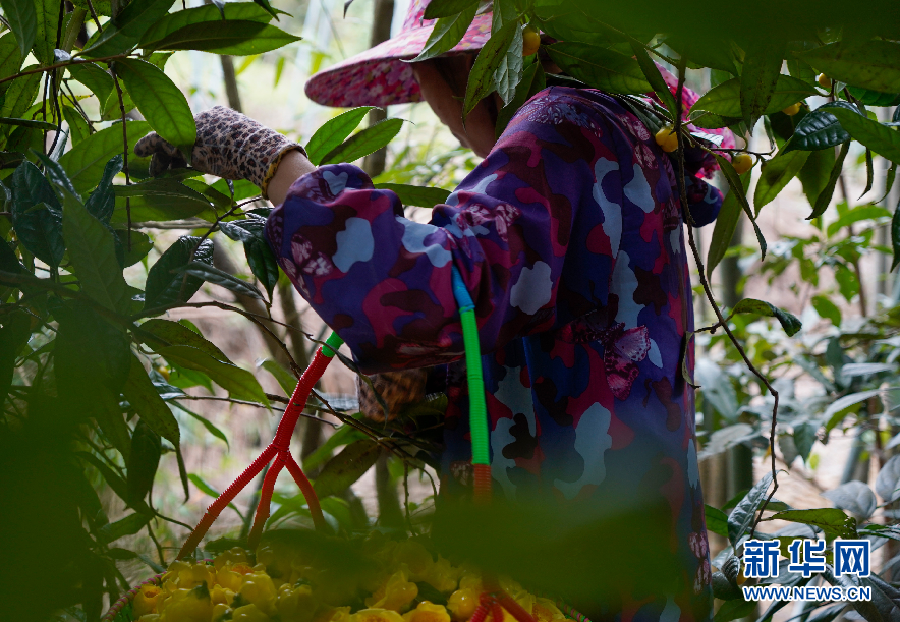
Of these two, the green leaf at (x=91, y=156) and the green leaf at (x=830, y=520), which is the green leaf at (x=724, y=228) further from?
the green leaf at (x=91, y=156)

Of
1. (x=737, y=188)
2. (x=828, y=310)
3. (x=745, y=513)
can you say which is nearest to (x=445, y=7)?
(x=737, y=188)

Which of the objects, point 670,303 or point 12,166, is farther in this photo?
point 670,303

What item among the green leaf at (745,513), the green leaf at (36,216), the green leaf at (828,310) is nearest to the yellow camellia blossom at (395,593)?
the green leaf at (36,216)

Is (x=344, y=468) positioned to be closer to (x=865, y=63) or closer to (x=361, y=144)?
(x=361, y=144)

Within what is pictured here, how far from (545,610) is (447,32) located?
338mm

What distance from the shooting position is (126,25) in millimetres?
393

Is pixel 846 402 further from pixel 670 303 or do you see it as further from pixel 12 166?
pixel 12 166

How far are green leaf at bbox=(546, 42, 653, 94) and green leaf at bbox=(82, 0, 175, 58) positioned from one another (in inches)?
10.2

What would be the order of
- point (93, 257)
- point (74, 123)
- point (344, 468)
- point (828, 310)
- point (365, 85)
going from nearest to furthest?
point (93, 257)
point (74, 123)
point (344, 468)
point (365, 85)
point (828, 310)

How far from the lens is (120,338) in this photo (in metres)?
0.33

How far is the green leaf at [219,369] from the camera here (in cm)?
41

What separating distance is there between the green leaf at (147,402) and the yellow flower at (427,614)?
22 centimetres

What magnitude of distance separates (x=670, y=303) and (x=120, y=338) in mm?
431

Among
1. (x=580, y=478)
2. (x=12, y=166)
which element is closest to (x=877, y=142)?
(x=580, y=478)
